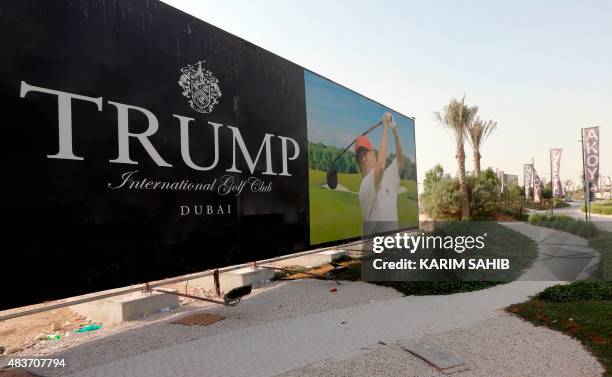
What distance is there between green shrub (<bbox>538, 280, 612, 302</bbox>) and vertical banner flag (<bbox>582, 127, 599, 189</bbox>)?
1507cm

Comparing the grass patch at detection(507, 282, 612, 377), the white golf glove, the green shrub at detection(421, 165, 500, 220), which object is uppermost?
the white golf glove

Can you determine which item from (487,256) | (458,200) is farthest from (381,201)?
(458,200)

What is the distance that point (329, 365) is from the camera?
5062 mm

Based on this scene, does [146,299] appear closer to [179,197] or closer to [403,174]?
[179,197]

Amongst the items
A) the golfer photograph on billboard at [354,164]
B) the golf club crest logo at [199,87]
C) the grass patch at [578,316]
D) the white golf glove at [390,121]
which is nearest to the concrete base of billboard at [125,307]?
the golfer photograph on billboard at [354,164]

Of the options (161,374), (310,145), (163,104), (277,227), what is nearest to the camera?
(161,374)

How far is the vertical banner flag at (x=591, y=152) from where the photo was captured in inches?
824

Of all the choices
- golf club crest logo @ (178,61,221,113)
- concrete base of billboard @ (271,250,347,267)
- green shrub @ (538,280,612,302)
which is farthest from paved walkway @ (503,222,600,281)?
golf club crest logo @ (178,61,221,113)

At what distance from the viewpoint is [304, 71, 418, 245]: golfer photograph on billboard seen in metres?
10.0

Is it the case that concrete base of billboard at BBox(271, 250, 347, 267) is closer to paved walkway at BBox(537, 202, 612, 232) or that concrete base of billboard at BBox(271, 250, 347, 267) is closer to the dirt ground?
the dirt ground

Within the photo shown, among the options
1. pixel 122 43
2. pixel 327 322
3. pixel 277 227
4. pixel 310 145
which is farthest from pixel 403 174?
pixel 122 43

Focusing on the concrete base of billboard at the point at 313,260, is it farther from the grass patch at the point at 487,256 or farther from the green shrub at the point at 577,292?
the green shrub at the point at 577,292

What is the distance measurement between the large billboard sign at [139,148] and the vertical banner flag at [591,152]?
63.5ft

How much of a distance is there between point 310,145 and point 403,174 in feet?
23.2
